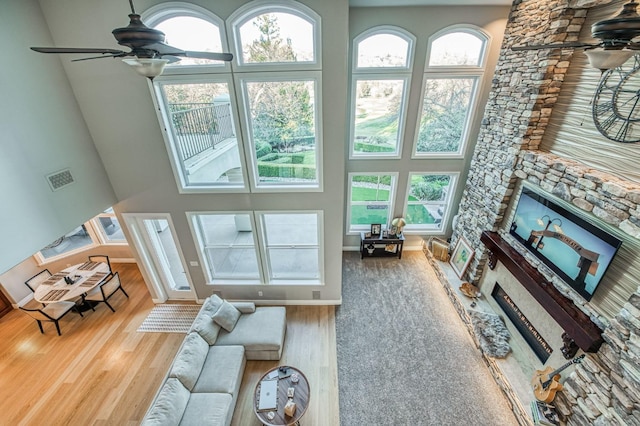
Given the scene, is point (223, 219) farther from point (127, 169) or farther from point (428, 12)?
point (428, 12)

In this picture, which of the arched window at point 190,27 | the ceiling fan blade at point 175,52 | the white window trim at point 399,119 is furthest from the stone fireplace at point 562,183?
the arched window at point 190,27

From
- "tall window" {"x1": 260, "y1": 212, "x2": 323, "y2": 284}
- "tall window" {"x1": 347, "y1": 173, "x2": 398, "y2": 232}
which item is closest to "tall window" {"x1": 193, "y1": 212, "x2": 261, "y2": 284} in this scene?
"tall window" {"x1": 260, "y1": 212, "x2": 323, "y2": 284}

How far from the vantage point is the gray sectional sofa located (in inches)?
138

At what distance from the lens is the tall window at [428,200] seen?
264 inches

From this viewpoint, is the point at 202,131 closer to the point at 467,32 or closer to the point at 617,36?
the point at 617,36

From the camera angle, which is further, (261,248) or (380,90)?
(380,90)

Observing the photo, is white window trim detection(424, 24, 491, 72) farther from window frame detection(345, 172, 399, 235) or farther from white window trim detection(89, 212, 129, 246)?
white window trim detection(89, 212, 129, 246)

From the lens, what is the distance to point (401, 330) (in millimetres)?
5176

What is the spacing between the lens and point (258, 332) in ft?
15.3

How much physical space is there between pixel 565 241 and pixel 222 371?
530 centimetres

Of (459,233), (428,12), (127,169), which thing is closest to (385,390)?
(459,233)

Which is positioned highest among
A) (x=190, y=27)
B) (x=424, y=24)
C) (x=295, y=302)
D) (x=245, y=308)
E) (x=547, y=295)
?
(x=424, y=24)

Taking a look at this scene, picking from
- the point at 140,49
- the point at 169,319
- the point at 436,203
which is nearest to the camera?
the point at 140,49

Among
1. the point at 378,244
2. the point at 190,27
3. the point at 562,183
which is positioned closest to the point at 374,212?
the point at 378,244
